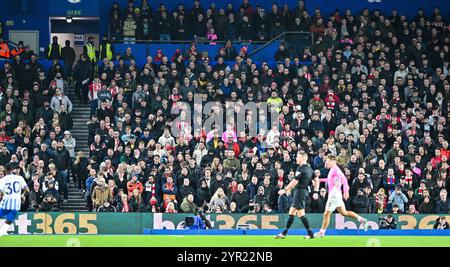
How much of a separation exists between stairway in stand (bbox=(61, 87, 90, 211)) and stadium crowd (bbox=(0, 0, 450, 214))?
89 cm

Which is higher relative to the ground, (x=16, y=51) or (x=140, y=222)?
(x=16, y=51)

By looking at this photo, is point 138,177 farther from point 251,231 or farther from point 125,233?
point 251,231

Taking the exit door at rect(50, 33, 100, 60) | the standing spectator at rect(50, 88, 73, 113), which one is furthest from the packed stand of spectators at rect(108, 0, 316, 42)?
the standing spectator at rect(50, 88, 73, 113)

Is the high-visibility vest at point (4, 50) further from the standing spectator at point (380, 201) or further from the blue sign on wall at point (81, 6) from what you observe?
the standing spectator at point (380, 201)

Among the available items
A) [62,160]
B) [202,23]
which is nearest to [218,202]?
[62,160]

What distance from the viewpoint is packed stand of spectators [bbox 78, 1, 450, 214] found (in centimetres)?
3491

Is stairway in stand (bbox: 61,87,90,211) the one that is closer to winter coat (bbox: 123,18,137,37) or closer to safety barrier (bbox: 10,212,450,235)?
safety barrier (bbox: 10,212,450,235)

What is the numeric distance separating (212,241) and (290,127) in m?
10.6

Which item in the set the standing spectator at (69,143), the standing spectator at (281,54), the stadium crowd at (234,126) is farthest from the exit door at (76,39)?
the standing spectator at (69,143)

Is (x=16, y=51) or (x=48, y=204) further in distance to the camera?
(x=16, y=51)

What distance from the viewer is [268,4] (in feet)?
162

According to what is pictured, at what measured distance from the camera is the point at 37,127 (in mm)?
37375

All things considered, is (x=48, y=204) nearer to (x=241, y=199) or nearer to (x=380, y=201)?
(x=241, y=199)
